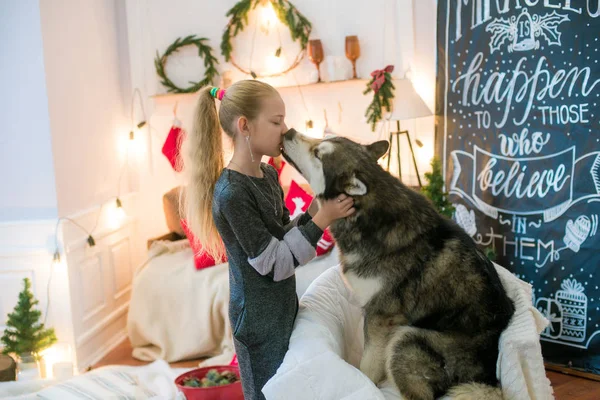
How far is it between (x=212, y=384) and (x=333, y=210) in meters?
1.35

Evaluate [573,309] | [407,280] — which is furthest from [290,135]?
[573,309]

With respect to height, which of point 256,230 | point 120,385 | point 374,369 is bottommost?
point 120,385

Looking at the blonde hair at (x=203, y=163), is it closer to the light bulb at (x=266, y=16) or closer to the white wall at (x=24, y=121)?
the white wall at (x=24, y=121)

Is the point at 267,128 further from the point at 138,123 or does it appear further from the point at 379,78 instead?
the point at 138,123

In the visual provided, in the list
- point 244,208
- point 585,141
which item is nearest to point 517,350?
point 244,208

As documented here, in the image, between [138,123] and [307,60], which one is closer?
[307,60]

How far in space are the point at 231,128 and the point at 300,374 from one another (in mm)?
866

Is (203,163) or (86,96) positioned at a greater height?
(86,96)

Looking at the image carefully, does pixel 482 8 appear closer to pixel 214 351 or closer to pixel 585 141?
pixel 585 141

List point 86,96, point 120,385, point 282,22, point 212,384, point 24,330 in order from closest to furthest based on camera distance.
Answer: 1. point 212,384
2. point 120,385
3. point 24,330
4. point 86,96
5. point 282,22

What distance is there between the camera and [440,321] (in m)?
2.00

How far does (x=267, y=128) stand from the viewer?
2035 millimetres

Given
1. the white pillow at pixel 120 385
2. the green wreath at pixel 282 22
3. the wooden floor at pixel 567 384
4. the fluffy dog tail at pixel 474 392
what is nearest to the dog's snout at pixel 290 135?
the fluffy dog tail at pixel 474 392

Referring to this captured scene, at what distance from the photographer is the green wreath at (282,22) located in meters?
4.48
